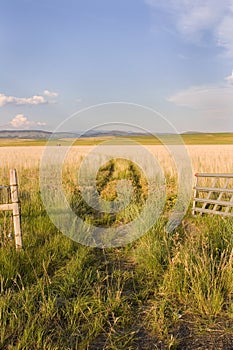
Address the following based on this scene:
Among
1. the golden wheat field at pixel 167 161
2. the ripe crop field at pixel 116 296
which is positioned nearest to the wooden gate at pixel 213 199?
the ripe crop field at pixel 116 296

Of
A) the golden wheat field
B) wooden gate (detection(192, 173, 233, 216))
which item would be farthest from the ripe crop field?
the golden wheat field

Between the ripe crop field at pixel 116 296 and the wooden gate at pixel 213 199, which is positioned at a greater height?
the wooden gate at pixel 213 199

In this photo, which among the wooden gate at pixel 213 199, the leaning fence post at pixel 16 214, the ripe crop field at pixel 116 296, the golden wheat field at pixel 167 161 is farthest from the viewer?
the golden wheat field at pixel 167 161

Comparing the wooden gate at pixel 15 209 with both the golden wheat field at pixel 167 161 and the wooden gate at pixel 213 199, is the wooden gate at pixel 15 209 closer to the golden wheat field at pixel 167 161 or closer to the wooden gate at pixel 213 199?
the wooden gate at pixel 213 199

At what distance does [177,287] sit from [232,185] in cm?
742

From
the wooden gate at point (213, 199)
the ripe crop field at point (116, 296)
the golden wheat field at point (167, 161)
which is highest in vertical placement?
the golden wheat field at point (167, 161)

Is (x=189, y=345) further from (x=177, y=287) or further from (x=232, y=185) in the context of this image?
(x=232, y=185)

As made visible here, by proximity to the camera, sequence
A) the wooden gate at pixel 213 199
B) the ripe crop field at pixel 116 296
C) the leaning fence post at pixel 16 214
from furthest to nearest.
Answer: the wooden gate at pixel 213 199, the leaning fence post at pixel 16 214, the ripe crop field at pixel 116 296

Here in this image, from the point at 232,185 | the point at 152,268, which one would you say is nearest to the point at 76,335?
the point at 152,268

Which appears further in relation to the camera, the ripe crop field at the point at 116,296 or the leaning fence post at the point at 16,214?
the leaning fence post at the point at 16,214

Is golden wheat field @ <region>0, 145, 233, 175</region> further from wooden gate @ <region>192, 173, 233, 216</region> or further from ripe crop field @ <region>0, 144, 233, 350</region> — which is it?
ripe crop field @ <region>0, 144, 233, 350</region>

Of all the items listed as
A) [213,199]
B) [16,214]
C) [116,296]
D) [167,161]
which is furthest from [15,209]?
[167,161]

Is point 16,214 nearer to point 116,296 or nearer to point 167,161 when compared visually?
point 116,296

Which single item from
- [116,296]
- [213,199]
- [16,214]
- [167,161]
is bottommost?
[116,296]
